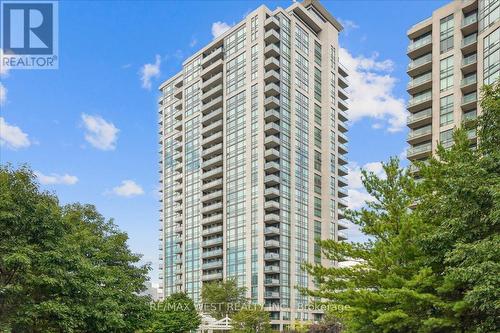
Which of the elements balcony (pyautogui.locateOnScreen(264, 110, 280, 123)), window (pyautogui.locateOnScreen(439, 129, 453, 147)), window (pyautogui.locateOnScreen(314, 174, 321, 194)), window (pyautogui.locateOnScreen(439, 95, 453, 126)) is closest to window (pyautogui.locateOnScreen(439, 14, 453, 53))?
window (pyautogui.locateOnScreen(439, 95, 453, 126))

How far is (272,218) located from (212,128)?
23.4 m

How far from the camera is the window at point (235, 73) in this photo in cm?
8662

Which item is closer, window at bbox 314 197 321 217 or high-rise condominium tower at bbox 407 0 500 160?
high-rise condominium tower at bbox 407 0 500 160

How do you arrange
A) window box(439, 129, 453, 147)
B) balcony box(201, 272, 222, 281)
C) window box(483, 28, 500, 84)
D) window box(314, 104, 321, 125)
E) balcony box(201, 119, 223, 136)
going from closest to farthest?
window box(483, 28, 500, 84) < window box(439, 129, 453, 147) < balcony box(201, 272, 222, 281) < balcony box(201, 119, 223, 136) < window box(314, 104, 321, 125)

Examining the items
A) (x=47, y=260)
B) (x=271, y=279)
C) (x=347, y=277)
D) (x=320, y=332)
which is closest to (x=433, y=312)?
(x=347, y=277)

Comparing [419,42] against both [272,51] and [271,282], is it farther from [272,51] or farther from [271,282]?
[271,282]

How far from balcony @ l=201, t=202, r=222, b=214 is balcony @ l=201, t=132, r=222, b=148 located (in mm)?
12411

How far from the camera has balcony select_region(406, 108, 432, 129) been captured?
192 ft

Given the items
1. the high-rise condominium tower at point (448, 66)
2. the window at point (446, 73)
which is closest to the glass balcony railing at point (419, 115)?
the high-rise condominium tower at point (448, 66)

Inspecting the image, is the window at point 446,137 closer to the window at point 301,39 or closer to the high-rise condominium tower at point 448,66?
the high-rise condominium tower at point 448,66

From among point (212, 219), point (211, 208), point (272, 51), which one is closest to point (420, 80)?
point (272, 51)

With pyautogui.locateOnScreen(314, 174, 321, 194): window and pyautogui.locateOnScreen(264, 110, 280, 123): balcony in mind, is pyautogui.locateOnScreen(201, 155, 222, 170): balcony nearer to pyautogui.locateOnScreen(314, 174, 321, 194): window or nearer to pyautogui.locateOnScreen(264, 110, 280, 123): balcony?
pyautogui.locateOnScreen(264, 110, 280, 123): balcony

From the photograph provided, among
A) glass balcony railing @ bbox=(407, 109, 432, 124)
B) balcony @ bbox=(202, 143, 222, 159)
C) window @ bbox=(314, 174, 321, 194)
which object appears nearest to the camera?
glass balcony railing @ bbox=(407, 109, 432, 124)

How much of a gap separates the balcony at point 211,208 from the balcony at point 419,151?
39.0 m
